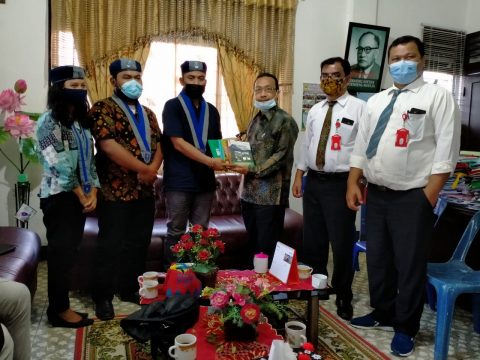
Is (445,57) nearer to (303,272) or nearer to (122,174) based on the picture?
(303,272)

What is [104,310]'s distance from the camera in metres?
2.57

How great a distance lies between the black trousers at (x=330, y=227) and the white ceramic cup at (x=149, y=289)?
1.10m

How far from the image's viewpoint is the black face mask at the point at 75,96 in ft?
A: 7.44

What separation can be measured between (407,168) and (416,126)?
212mm

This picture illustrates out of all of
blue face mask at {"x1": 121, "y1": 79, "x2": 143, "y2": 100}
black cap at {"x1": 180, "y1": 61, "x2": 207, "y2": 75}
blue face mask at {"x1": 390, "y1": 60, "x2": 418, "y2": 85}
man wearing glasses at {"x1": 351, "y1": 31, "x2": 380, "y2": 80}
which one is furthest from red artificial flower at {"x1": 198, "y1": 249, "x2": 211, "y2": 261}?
man wearing glasses at {"x1": 351, "y1": 31, "x2": 380, "y2": 80}

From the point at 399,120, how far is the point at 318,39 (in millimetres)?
2593

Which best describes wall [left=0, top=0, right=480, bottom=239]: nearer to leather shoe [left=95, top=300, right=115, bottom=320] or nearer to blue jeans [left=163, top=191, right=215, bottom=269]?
leather shoe [left=95, top=300, right=115, bottom=320]

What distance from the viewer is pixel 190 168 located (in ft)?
8.65

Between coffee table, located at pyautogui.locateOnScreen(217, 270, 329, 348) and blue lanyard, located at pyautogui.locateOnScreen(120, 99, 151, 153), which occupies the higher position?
blue lanyard, located at pyautogui.locateOnScreen(120, 99, 151, 153)

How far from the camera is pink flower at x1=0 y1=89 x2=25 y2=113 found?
10.1 feet

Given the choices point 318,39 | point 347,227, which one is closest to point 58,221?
point 347,227

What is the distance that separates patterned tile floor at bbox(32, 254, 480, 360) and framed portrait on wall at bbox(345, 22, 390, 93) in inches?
98.3

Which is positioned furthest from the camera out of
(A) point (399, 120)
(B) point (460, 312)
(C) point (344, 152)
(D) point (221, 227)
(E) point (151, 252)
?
(D) point (221, 227)

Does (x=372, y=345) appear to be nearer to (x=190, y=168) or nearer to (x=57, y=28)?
(x=190, y=168)
